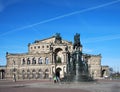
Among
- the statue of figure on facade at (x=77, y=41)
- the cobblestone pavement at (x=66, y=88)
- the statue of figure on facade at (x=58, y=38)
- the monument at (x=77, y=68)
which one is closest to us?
the cobblestone pavement at (x=66, y=88)

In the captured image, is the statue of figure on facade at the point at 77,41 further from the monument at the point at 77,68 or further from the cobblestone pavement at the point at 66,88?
the cobblestone pavement at the point at 66,88

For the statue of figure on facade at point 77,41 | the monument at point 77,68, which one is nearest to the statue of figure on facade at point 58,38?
the monument at point 77,68

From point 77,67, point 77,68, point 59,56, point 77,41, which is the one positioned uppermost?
point 59,56

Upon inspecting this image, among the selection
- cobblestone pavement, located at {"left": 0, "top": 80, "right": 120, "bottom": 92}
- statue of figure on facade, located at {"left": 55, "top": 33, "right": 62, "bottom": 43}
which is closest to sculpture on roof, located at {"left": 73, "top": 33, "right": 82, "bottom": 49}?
cobblestone pavement, located at {"left": 0, "top": 80, "right": 120, "bottom": 92}

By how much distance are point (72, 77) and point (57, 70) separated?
6803 cm

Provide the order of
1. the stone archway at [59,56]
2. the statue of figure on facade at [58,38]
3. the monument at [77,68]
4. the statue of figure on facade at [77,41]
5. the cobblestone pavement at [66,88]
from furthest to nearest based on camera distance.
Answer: the statue of figure on facade at [58,38], the stone archway at [59,56], the statue of figure on facade at [77,41], the monument at [77,68], the cobblestone pavement at [66,88]

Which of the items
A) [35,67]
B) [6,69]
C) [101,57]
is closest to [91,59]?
[101,57]

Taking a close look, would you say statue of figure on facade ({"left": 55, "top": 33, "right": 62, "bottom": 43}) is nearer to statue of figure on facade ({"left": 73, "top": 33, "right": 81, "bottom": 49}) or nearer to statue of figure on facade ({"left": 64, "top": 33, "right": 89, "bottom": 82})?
statue of figure on facade ({"left": 64, "top": 33, "right": 89, "bottom": 82})

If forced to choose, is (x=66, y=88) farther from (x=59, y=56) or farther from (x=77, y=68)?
(x=59, y=56)

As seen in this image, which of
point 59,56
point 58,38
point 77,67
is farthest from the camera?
point 58,38

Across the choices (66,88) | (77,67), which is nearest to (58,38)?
(77,67)

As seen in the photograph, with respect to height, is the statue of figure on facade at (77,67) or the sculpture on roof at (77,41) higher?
the sculpture on roof at (77,41)

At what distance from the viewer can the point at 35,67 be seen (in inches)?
4801

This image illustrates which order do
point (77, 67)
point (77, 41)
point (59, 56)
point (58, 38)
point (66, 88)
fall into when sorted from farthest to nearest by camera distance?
point (58, 38), point (59, 56), point (77, 41), point (77, 67), point (66, 88)
